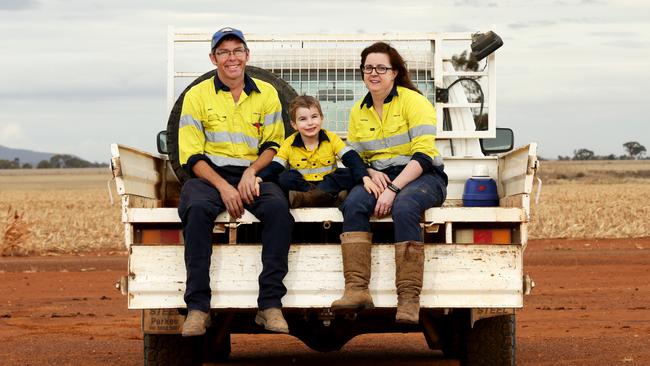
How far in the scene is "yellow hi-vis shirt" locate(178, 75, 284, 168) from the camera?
8133 mm

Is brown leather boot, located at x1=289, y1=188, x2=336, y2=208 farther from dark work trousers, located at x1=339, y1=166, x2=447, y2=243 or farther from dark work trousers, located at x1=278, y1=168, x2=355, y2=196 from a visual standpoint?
dark work trousers, located at x1=339, y1=166, x2=447, y2=243

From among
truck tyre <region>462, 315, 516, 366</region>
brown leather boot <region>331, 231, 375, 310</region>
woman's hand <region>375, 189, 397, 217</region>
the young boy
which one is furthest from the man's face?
truck tyre <region>462, 315, 516, 366</region>

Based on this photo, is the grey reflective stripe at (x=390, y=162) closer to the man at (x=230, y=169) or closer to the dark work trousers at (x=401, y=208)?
the dark work trousers at (x=401, y=208)

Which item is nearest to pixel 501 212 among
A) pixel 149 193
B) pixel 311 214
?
pixel 311 214

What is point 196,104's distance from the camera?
320 inches

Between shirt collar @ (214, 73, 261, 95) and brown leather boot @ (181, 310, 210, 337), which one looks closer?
brown leather boot @ (181, 310, 210, 337)

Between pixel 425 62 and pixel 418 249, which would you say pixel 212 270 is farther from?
pixel 425 62

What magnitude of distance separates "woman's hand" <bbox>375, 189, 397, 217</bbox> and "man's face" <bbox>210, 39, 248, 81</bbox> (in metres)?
1.23

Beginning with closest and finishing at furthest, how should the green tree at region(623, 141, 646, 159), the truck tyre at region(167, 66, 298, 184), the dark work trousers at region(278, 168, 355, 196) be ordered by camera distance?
the dark work trousers at region(278, 168, 355, 196)
the truck tyre at region(167, 66, 298, 184)
the green tree at region(623, 141, 646, 159)

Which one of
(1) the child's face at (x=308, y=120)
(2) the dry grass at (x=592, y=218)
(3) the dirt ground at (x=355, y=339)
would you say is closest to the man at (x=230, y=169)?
(1) the child's face at (x=308, y=120)

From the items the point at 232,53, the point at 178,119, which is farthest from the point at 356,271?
the point at 178,119

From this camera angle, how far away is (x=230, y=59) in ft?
26.8

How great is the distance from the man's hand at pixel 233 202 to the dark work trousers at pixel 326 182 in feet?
1.27

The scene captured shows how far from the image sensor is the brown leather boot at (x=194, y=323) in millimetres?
7375
